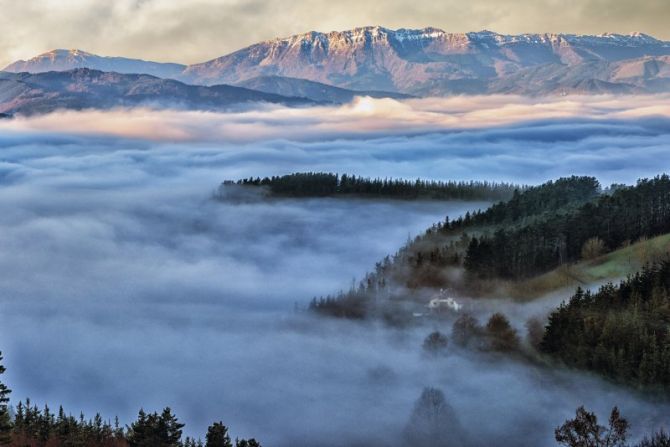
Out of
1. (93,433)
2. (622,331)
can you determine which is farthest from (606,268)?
(93,433)

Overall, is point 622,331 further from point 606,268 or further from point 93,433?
point 93,433

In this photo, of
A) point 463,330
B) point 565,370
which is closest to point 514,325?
point 463,330

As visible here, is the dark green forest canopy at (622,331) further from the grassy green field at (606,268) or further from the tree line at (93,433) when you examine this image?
the tree line at (93,433)

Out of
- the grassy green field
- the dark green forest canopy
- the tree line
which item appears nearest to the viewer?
the tree line

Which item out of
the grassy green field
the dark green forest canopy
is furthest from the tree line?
the grassy green field

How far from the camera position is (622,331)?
148 m

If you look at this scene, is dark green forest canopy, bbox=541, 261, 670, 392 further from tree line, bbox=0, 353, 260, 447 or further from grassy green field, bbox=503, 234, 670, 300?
tree line, bbox=0, 353, 260, 447

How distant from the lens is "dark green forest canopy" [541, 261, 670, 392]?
140m

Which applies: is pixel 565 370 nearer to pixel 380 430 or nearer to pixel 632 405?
pixel 632 405

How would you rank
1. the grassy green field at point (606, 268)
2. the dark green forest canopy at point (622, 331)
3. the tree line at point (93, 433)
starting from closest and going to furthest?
1. the tree line at point (93, 433)
2. the dark green forest canopy at point (622, 331)
3. the grassy green field at point (606, 268)

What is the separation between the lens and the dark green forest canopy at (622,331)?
5527 inches

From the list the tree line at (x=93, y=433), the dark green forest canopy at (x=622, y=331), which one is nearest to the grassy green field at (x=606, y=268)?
the dark green forest canopy at (x=622, y=331)

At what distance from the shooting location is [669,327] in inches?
5782

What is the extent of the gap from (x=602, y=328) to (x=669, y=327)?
1244cm
